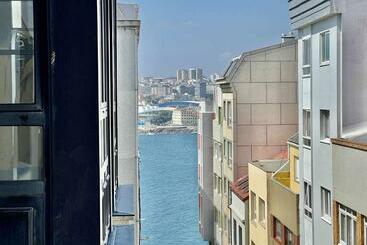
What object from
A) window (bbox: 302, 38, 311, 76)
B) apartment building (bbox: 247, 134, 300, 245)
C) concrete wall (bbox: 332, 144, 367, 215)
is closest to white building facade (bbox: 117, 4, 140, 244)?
concrete wall (bbox: 332, 144, 367, 215)

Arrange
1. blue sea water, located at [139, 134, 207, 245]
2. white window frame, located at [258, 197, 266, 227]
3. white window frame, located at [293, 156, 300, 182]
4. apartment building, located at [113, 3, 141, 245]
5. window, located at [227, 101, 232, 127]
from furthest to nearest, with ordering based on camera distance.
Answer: blue sea water, located at [139, 134, 207, 245] < window, located at [227, 101, 232, 127] < white window frame, located at [258, 197, 266, 227] < white window frame, located at [293, 156, 300, 182] < apartment building, located at [113, 3, 141, 245]

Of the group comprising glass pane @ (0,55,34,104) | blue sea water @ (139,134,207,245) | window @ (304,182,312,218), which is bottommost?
blue sea water @ (139,134,207,245)

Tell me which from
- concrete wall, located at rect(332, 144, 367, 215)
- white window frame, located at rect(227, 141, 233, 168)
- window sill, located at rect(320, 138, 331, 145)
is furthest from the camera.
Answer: white window frame, located at rect(227, 141, 233, 168)

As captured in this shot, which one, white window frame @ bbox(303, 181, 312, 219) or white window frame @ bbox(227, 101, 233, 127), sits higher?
white window frame @ bbox(227, 101, 233, 127)

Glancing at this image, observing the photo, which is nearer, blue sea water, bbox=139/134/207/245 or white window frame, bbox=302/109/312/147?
white window frame, bbox=302/109/312/147

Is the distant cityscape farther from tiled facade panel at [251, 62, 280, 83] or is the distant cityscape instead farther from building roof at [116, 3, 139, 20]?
building roof at [116, 3, 139, 20]

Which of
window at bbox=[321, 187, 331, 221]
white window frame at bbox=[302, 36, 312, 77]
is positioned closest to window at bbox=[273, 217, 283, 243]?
window at bbox=[321, 187, 331, 221]

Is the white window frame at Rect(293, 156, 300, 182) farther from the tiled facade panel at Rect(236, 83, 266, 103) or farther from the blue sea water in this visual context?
the tiled facade panel at Rect(236, 83, 266, 103)

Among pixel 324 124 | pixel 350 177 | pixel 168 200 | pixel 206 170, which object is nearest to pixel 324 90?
pixel 324 124
